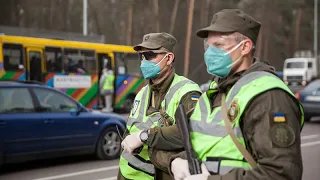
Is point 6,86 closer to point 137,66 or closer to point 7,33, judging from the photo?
point 7,33

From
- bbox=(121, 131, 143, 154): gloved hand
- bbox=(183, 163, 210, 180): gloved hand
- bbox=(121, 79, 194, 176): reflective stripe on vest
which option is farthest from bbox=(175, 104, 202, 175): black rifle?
bbox=(121, 79, 194, 176): reflective stripe on vest

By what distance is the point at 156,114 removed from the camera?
2.89m

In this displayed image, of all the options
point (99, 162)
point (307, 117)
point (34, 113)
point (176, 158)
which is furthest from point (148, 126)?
point (307, 117)

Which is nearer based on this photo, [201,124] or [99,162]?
[201,124]

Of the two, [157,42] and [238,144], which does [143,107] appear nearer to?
[157,42]

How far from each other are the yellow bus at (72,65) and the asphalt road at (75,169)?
639 centimetres

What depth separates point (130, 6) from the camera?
29.1 metres

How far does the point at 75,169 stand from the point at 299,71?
92.7 ft

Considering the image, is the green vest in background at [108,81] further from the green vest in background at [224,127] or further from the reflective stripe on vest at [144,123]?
the green vest in background at [224,127]

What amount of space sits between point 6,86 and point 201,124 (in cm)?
588

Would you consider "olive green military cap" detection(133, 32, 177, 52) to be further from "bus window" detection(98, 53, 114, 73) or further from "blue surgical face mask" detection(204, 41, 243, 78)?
"bus window" detection(98, 53, 114, 73)

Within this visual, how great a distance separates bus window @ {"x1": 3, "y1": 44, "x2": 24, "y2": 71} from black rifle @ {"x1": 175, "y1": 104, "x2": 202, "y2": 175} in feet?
42.0

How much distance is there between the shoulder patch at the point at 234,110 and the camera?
1797mm

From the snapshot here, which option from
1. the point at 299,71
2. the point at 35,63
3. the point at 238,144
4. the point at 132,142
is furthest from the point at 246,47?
the point at 299,71
